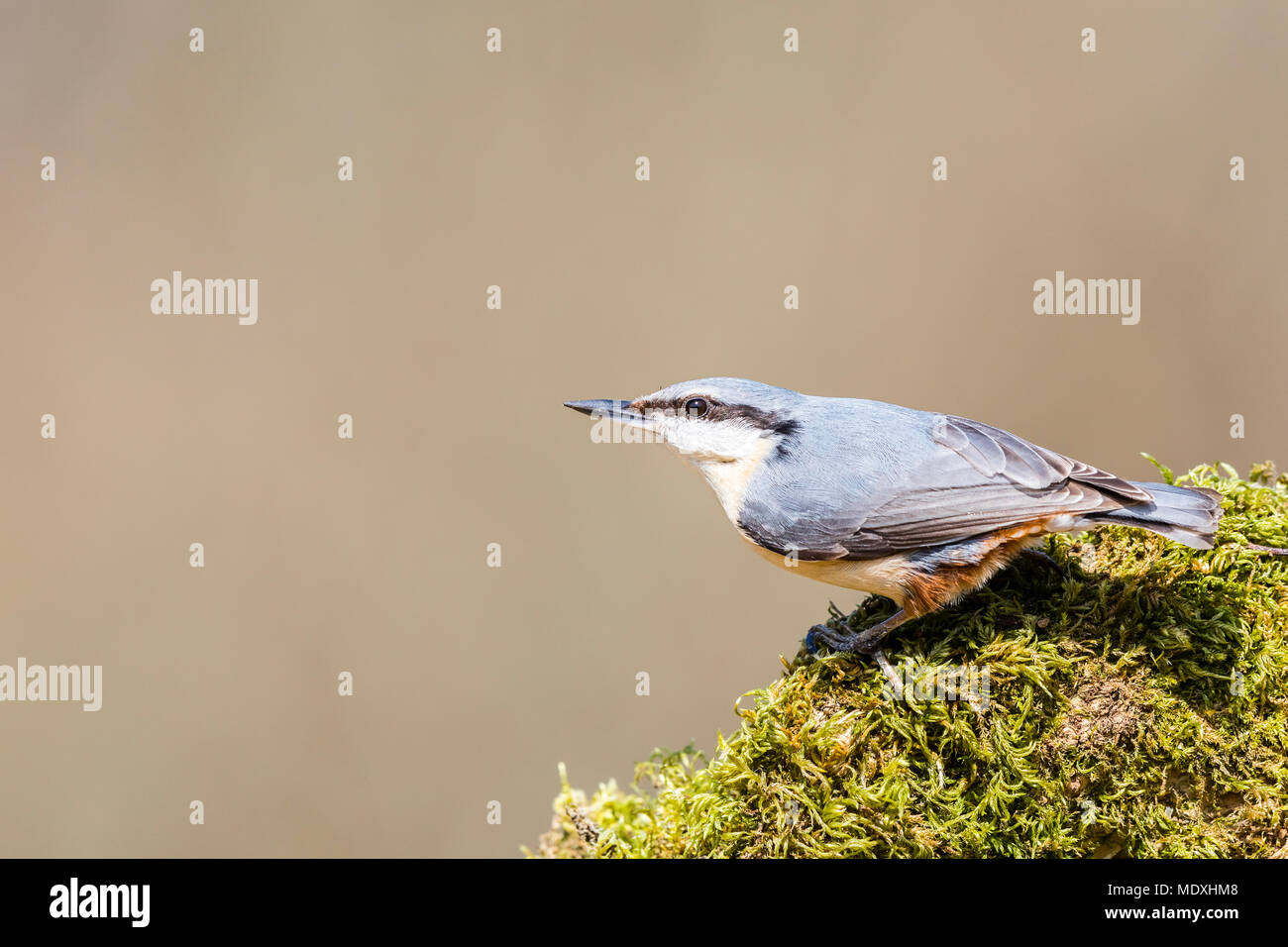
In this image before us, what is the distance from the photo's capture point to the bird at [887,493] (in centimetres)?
228

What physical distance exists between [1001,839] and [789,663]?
63cm

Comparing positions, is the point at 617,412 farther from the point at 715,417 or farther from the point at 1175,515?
the point at 1175,515

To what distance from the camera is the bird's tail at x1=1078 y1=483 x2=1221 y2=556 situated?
2.14m

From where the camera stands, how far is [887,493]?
8.07 ft

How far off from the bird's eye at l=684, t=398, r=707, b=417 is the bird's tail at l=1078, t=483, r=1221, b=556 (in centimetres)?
110

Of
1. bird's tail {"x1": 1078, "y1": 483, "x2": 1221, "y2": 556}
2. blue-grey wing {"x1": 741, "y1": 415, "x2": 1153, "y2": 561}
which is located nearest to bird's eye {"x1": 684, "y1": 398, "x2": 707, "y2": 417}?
blue-grey wing {"x1": 741, "y1": 415, "x2": 1153, "y2": 561}

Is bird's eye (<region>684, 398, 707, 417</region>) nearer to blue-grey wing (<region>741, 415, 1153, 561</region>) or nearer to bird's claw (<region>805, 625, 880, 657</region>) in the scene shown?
blue-grey wing (<region>741, 415, 1153, 561</region>)


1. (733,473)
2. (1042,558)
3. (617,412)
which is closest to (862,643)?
(1042,558)

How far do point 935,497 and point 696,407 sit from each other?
0.77 meters

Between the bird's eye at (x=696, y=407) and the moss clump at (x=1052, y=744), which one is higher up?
the bird's eye at (x=696, y=407)

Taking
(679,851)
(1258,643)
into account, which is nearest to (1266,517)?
(1258,643)

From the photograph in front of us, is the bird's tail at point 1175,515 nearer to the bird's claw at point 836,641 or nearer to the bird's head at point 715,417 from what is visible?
the bird's claw at point 836,641

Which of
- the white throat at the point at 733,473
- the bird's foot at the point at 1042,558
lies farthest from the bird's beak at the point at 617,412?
the bird's foot at the point at 1042,558
